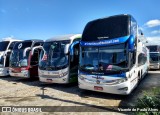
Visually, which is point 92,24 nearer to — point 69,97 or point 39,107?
point 69,97

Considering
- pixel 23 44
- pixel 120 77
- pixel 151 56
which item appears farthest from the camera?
pixel 151 56

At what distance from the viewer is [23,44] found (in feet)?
51.8

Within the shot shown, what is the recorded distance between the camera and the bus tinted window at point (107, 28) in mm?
9543

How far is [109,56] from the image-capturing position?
31.1ft

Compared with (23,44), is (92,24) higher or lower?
higher

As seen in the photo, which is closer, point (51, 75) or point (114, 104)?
point (114, 104)

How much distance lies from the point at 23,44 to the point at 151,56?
1484cm

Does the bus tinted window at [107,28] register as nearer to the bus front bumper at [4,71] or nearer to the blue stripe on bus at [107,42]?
the blue stripe on bus at [107,42]

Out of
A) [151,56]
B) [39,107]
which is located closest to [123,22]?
[39,107]

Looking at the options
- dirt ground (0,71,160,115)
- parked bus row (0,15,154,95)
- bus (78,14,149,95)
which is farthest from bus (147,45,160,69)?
bus (78,14,149,95)

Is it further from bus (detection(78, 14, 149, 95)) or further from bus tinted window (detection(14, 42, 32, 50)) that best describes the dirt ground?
bus tinted window (detection(14, 42, 32, 50))

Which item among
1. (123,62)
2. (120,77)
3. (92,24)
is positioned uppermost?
(92,24)

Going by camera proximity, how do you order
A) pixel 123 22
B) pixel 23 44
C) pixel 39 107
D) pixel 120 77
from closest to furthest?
1. pixel 39 107
2. pixel 120 77
3. pixel 123 22
4. pixel 23 44

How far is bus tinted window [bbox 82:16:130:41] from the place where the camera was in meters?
9.54
